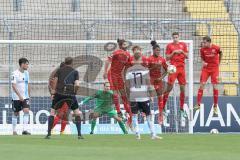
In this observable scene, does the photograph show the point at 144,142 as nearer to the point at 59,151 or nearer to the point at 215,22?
the point at 59,151

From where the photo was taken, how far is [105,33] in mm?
27422

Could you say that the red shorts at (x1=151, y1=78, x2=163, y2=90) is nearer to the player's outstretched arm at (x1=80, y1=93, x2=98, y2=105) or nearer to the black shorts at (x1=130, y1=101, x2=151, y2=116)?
the player's outstretched arm at (x1=80, y1=93, x2=98, y2=105)

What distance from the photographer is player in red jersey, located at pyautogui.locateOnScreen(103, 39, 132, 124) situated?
21344 mm

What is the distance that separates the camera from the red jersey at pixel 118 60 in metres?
21.3

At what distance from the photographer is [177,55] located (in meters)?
22.6

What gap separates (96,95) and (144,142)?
670 cm

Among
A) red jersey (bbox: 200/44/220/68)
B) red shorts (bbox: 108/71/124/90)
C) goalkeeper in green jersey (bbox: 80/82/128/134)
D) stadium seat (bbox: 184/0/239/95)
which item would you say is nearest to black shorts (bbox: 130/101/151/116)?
red shorts (bbox: 108/71/124/90)

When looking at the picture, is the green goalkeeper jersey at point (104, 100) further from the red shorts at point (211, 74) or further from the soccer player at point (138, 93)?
the soccer player at point (138, 93)

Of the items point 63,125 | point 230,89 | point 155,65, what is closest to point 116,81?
point 155,65

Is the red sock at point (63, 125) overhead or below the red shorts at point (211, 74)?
below

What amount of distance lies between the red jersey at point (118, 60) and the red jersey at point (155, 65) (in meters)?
0.81

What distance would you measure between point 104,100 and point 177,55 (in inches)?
121

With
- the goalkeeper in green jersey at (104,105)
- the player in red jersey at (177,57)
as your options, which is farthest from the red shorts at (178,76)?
the goalkeeper in green jersey at (104,105)

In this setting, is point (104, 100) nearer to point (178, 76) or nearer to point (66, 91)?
point (178, 76)
